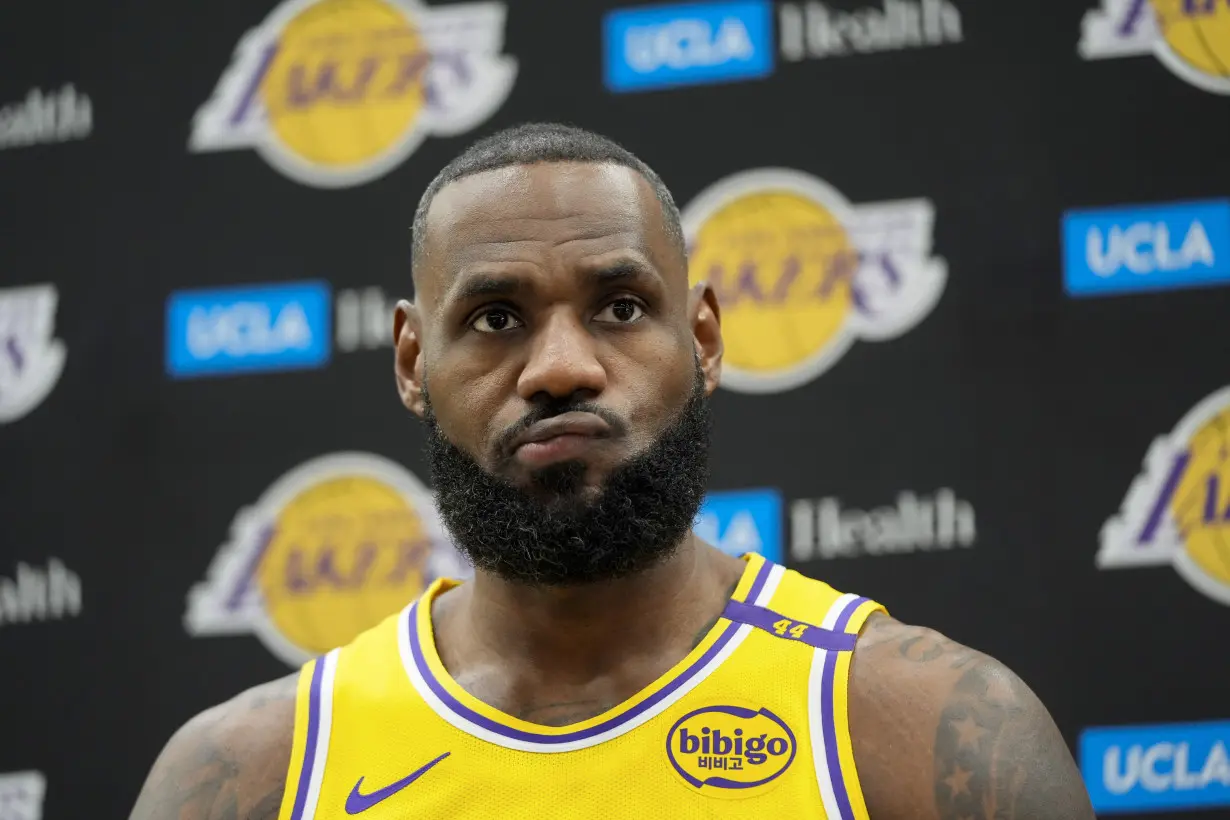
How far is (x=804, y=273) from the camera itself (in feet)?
8.20

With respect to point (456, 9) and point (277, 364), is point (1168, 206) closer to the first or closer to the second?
point (456, 9)

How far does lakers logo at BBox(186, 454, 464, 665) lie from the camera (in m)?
2.62

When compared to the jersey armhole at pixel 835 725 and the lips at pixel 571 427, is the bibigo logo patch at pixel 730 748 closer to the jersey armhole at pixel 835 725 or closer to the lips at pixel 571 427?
the jersey armhole at pixel 835 725

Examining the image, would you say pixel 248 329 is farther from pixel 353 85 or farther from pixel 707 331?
pixel 707 331

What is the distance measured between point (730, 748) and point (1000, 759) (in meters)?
0.27

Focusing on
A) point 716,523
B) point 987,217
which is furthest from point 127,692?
point 987,217

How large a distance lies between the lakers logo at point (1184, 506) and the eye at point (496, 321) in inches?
49.1

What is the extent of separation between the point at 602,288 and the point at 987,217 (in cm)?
115

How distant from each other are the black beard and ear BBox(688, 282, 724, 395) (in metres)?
0.10

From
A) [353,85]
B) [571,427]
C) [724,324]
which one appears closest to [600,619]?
[571,427]

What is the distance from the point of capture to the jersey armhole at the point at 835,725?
137cm

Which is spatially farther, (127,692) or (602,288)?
(127,692)

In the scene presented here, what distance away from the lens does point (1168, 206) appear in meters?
2.38

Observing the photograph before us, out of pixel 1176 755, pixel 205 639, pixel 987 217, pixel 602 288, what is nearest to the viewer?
pixel 602 288
